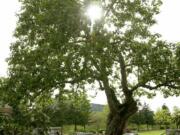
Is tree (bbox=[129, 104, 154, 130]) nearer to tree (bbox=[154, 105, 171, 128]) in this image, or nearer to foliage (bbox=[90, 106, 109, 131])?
tree (bbox=[154, 105, 171, 128])

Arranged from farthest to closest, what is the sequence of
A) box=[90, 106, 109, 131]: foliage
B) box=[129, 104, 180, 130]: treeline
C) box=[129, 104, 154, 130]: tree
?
box=[129, 104, 154, 130]: tree, box=[90, 106, 109, 131]: foliage, box=[129, 104, 180, 130]: treeline

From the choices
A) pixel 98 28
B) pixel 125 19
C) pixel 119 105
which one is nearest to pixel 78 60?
pixel 98 28

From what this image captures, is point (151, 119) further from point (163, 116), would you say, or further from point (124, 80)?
point (124, 80)

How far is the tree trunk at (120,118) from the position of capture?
83.3 ft

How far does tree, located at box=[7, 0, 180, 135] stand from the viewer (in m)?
21.1

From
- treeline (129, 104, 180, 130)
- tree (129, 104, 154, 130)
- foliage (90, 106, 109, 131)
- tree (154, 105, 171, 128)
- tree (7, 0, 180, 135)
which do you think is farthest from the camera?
tree (129, 104, 154, 130)

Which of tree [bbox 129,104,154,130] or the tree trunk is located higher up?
tree [bbox 129,104,154,130]

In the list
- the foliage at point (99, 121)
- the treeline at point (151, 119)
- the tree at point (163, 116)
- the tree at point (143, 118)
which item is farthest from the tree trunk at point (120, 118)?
the tree at point (143, 118)

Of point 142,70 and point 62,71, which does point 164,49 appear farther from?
point 62,71

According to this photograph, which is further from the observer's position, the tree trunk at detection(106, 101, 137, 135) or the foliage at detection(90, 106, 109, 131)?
the foliage at detection(90, 106, 109, 131)

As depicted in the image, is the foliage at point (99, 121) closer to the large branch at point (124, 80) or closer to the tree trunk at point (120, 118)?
the tree trunk at point (120, 118)

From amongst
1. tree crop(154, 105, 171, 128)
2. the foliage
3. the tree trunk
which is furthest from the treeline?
the tree trunk

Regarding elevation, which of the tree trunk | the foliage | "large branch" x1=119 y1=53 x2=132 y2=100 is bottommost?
the tree trunk

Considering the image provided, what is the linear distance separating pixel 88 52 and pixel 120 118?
6806 mm
